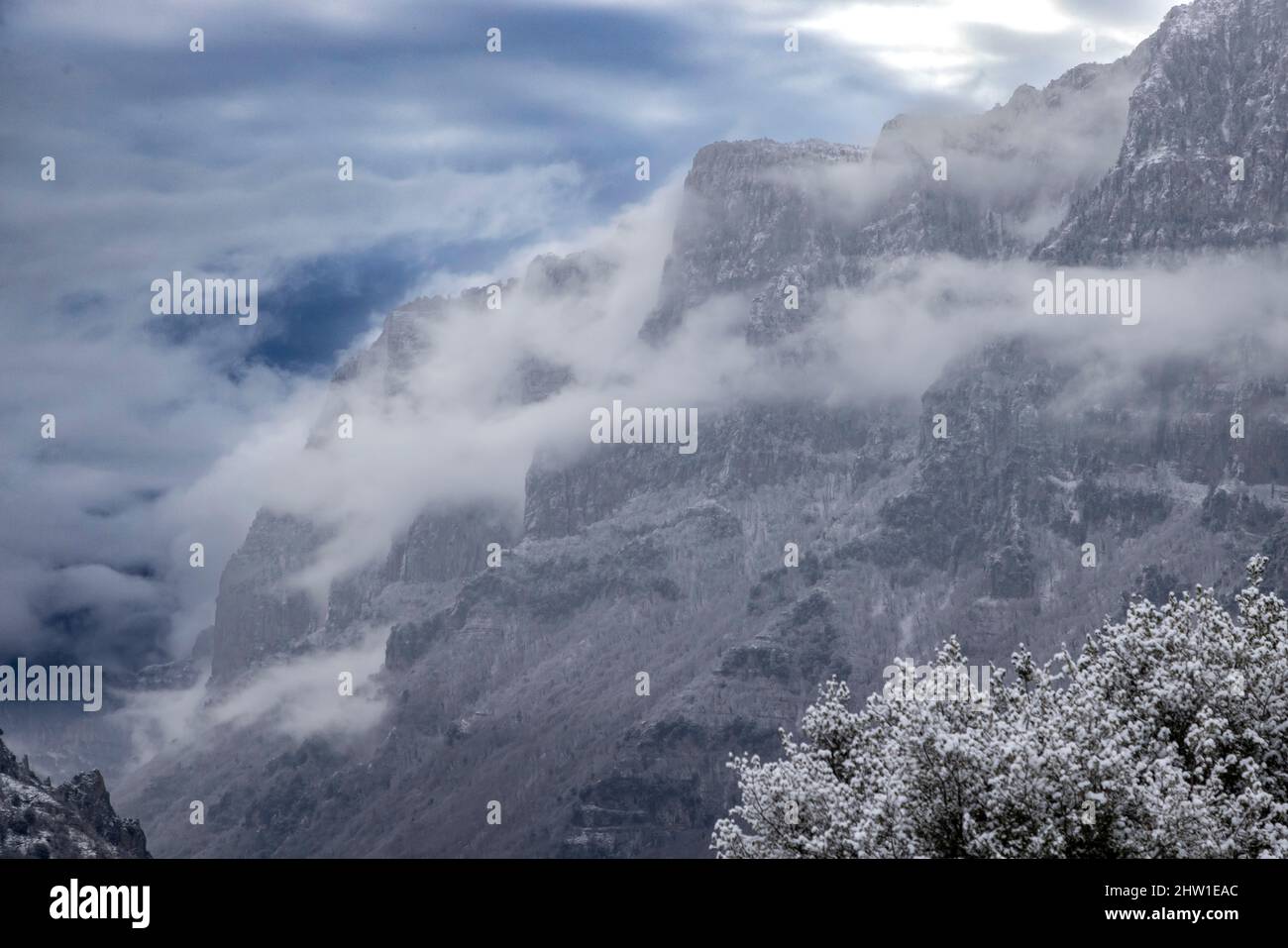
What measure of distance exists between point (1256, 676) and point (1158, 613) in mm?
7446

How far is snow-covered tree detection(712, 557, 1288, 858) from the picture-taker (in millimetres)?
56406

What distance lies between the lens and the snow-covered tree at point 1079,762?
185 feet

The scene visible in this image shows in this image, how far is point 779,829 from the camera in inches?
2857

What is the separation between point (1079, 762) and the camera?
57000mm
